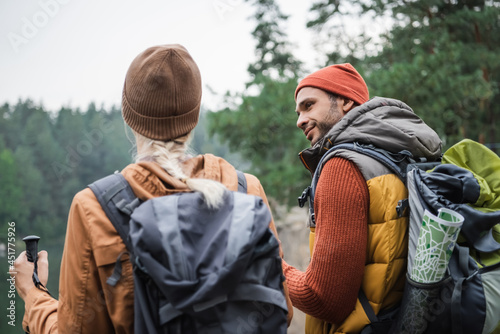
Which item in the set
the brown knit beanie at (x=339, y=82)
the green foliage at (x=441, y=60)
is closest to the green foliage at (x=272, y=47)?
the green foliage at (x=441, y=60)

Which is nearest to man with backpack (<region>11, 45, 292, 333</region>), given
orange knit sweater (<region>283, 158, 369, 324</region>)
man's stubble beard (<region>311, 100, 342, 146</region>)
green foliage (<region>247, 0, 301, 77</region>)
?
orange knit sweater (<region>283, 158, 369, 324</region>)

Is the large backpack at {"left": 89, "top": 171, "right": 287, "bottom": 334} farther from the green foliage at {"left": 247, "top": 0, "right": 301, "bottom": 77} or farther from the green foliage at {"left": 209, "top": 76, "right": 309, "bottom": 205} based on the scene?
the green foliage at {"left": 247, "top": 0, "right": 301, "bottom": 77}

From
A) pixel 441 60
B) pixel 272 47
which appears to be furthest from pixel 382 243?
pixel 272 47

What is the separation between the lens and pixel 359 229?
1797 mm

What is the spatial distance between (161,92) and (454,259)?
126cm

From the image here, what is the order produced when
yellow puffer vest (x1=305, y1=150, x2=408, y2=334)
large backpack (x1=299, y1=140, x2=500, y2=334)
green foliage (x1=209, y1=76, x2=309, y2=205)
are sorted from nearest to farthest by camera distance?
large backpack (x1=299, y1=140, x2=500, y2=334), yellow puffer vest (x1=305, y1=150, x2=408, y2=334), green foliage (x1=209, y1=76, x2=309, y2=205)

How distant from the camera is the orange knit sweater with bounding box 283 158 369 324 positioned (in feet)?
5.90

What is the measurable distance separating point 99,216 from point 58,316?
0.32 metres

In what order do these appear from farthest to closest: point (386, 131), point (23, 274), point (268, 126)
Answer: point (268, 126), point (386, 131), point (23, 274)

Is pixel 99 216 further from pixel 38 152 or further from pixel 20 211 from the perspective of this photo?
pixel 38 152

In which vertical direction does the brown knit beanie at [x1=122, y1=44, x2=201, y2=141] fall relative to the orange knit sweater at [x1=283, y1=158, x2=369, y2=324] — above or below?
above

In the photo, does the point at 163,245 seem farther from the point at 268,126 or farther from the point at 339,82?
the point at 268,126

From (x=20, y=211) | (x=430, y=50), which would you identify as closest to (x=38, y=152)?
(x=20, y=211)

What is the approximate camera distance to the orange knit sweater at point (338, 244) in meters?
1.80
